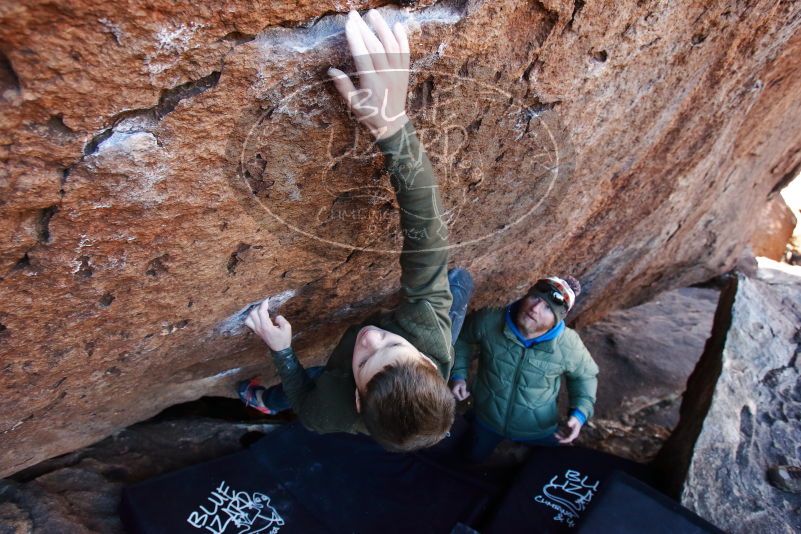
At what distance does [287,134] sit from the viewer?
5.82 feet

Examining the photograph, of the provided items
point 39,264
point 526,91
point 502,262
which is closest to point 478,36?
point 526,91

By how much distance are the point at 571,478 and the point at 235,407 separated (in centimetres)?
220

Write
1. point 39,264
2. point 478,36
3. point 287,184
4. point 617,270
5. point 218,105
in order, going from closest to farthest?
point 218,105 → point 39,264 → point 478,36 → point 287,184 → point 617,270

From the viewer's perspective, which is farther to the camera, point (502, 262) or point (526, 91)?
point (502, 262)

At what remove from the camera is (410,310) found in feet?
7.63

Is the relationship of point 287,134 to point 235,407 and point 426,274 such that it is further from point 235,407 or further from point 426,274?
point 235,407

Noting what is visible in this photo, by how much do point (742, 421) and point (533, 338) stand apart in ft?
4.18

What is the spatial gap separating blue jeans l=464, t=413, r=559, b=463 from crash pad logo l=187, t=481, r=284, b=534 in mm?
1240

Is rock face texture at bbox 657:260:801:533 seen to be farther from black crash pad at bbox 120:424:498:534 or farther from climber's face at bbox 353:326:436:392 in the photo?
climber's face at bbox 353:326:436:392

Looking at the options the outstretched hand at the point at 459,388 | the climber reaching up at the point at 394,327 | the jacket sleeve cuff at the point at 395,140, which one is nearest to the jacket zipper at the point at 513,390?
the outstretched hand at the point at 459,388

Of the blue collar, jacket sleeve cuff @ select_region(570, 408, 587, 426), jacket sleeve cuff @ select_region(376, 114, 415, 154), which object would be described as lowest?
jacket sleeve cuff @ select_region(570, 408, 587, 426)

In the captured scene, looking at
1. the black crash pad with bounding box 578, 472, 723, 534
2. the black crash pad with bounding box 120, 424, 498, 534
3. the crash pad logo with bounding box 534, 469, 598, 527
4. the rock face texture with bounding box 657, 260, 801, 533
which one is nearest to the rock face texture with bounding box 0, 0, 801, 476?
the black crash pad with bounding box 120, 424, 498, 534

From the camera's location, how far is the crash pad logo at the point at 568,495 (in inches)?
117

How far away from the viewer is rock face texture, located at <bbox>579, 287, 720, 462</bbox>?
413 centimetres
